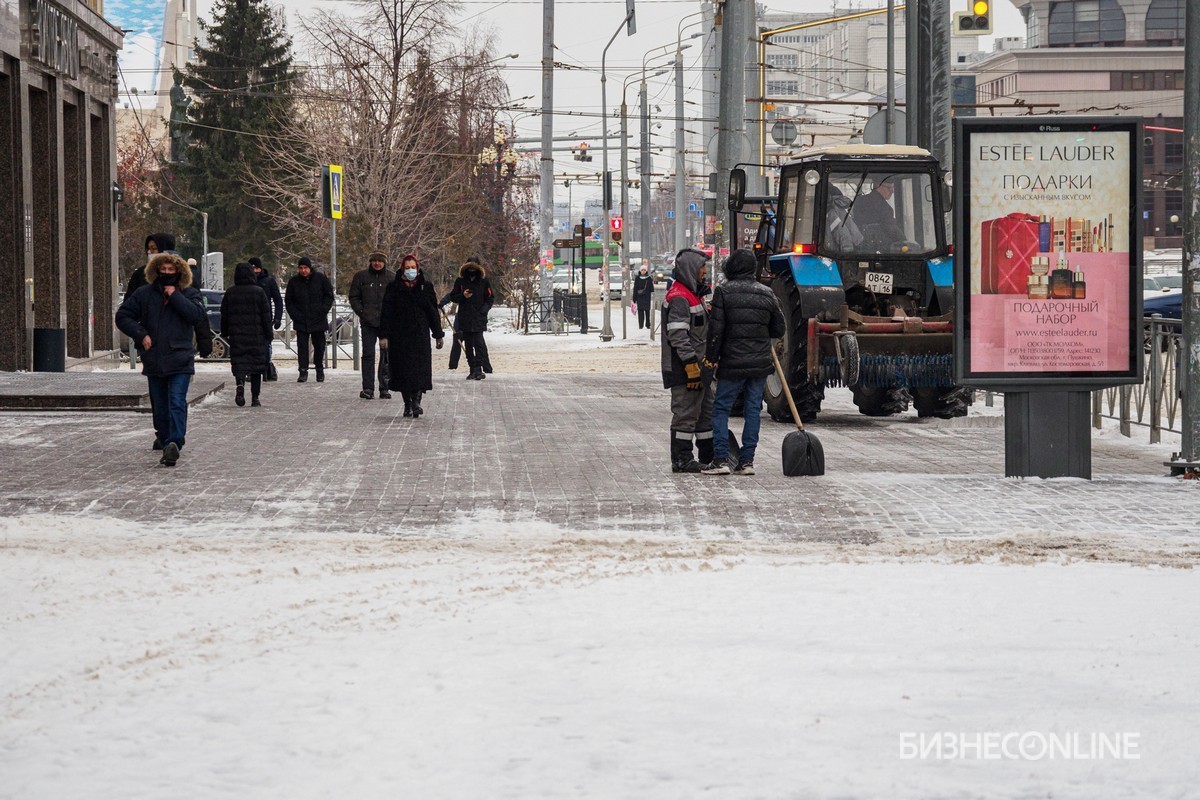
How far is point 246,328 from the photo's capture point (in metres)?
19.9

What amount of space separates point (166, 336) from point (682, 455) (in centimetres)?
404

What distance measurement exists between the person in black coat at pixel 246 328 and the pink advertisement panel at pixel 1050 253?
955cm

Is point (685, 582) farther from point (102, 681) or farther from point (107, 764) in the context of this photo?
point (107, 764)

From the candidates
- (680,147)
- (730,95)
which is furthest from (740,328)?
(680,147)

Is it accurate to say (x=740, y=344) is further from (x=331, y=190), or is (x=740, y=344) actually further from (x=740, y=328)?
(x=331, y=190)

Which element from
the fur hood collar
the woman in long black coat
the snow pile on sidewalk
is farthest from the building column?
the snow pile on sidewalk

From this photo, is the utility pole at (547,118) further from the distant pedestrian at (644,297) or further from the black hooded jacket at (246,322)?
the black hooded jacket at (246,322)

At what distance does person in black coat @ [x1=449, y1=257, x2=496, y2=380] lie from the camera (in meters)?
26.0

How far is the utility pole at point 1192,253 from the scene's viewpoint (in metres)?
12.5

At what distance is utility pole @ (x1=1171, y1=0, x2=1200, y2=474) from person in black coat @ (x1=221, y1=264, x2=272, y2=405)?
10.5 metres

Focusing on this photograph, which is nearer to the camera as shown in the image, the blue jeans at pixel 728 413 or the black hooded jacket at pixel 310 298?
the blue jeans at pixel 728 413

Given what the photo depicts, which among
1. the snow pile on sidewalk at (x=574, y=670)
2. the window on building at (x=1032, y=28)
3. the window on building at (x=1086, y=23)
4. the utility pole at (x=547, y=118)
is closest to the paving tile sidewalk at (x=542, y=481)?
the snow pile on sidewalk at (x=574, y=670)

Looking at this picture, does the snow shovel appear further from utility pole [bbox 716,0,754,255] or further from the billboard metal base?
utility pole [bbox 716,0,754,255]

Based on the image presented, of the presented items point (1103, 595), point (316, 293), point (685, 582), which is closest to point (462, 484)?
point (685, 582)
